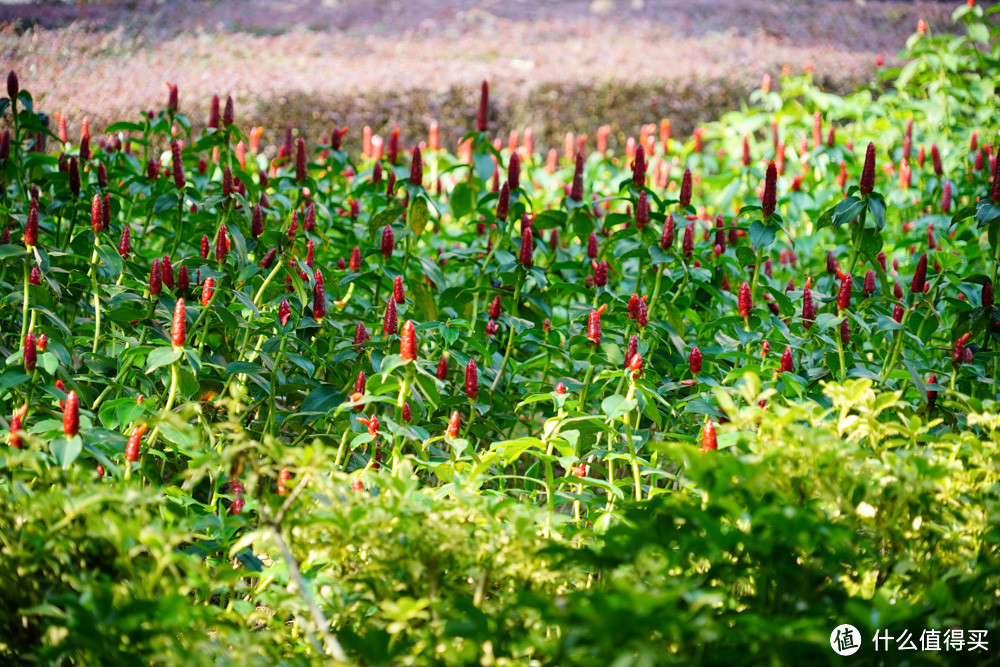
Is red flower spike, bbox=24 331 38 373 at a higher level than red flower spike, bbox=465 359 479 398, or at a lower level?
higher

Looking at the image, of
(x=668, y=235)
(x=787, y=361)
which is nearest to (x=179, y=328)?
(x=668, y=235)

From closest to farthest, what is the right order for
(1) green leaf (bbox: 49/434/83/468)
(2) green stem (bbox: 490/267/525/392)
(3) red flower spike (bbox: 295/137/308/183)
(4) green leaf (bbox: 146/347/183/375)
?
(1) green leaf (bbox: 49/434/83/468) → (4) green leaf (bbox: 146/347/183/375) → (2) green stem (bbox: 490/267/525/392) → (3) red flower spike (bbox: 295/137/308/183)

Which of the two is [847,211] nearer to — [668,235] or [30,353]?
[668,235]

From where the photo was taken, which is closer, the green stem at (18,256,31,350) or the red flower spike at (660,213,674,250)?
the green stem at (18,256,31,350)

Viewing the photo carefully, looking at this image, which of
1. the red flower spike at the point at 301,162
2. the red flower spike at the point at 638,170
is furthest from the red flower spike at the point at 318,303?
the red flower spike at the point at 638,170

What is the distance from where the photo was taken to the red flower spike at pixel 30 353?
188cm

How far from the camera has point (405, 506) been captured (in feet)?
4.82

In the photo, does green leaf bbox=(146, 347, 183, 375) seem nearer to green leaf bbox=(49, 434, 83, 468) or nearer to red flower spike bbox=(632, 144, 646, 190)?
green leaf bbox=(49, 434, 83, 468)

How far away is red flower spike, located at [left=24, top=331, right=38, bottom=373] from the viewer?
188 cm

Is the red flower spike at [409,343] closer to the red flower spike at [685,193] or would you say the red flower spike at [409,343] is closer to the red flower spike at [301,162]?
the red flower spike at [685,193]

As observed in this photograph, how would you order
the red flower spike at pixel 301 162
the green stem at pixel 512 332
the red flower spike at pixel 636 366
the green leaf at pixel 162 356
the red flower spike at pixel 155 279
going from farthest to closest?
the red flower spike at pixel 301 162, the green stem at pixel 512 332, the red flower spike at pixel 155 279, the red flower spike at pixel 636 366, the green leaf at pixel 162 356

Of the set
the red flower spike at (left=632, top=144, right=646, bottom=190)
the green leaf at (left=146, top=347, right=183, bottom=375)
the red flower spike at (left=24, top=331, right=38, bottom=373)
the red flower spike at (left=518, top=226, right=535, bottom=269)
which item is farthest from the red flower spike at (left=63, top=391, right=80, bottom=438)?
the red flower spike at (left=632, top=144, right=646, bottom=190)

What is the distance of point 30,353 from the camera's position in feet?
6.19

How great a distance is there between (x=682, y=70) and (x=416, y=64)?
2.87 meters
